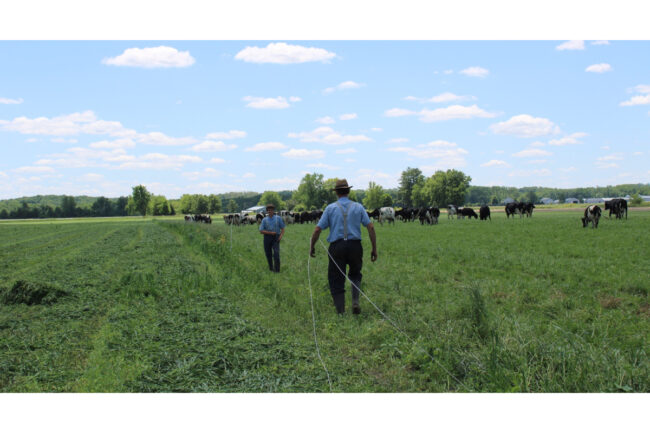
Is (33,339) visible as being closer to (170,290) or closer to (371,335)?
(170,290)

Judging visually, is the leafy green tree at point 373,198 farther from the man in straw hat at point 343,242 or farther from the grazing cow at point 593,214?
the man in straw hat at point 343,242

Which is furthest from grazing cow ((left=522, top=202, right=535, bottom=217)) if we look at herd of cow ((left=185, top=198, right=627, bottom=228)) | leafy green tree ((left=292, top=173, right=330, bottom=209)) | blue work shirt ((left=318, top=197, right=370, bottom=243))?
blue work shirt ((left=318, top=197, right=370, bottom=243))

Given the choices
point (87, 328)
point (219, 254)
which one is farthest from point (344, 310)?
point (219, 254)

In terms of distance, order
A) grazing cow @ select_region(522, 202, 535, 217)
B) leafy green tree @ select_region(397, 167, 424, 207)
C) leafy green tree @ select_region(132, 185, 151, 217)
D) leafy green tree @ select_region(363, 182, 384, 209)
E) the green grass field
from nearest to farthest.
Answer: the green grass field < grazing cow @ select_region(522, 202, 535, 217) < leafy green tree @ select_region(363, 182, 384, 209) < leafy green tree @ select_region(397, 167, 424, 207) < leafy green tree @ select_region(132, 185, 151, 217)

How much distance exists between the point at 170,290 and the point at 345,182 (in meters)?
5.07

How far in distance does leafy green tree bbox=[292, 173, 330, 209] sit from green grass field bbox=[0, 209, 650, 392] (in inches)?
2654

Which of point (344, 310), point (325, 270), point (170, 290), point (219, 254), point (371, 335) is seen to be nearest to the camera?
point (371, 335)

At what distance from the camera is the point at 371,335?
6.14 m

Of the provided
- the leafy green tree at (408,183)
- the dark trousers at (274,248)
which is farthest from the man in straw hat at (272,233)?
the leafy green tree at (408,183)

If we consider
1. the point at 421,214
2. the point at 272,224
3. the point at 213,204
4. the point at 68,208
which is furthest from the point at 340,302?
the point at 213,204

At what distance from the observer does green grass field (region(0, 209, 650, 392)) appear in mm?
4496

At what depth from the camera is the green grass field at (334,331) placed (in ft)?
14.8

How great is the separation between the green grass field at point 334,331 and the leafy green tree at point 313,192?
2654 inches

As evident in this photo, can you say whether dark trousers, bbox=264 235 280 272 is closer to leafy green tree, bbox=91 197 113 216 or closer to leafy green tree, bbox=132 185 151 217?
leafy green tree, bbox=132 185 151 217
